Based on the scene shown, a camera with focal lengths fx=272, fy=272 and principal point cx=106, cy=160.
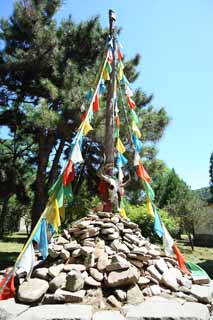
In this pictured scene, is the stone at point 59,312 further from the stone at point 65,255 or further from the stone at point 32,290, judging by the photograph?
the stone at point 65,255

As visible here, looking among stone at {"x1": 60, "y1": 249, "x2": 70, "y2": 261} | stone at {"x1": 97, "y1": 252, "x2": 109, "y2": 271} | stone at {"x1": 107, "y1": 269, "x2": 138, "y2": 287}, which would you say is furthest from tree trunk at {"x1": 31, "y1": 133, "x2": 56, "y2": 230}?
stone at {"x1": 107, "y1": 269, "x2": 138, "y2": 287}

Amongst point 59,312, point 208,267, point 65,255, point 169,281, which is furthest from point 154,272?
point 208,267

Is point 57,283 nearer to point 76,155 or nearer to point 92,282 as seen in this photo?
point 92,282

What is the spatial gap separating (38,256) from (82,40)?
772 cm

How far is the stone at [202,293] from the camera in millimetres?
3209

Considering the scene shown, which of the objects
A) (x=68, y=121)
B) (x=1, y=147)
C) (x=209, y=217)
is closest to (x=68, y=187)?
(x=68, y=121)

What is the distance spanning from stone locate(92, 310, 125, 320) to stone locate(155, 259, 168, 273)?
113 centimetres

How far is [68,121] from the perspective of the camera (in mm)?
7766

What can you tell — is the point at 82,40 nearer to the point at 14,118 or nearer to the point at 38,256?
the point at 14,118

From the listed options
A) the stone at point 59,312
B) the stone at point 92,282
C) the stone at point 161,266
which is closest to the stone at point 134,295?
the stone at point 92,282

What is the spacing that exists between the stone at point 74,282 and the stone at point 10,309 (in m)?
0.48

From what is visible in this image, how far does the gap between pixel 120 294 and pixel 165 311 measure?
1.82 ft

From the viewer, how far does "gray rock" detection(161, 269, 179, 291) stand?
11.2 ft

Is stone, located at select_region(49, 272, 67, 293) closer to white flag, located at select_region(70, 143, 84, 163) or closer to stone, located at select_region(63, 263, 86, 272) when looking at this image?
stone, located at select_region(63, 263, 86, 272)
